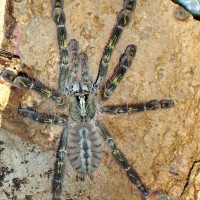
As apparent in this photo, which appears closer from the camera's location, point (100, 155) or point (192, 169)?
point (192, 169)

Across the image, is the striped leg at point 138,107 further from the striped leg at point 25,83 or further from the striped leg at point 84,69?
the striped leg at point 25,83

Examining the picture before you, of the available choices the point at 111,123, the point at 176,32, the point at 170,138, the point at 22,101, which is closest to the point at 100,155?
the point at 111,123

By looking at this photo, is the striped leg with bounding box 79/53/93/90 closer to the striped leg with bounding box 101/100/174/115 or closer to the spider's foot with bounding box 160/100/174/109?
the striped leg with bounding box 101/100/174/115

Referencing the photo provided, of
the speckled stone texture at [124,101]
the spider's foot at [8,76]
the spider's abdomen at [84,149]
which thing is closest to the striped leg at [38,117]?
the speckled stone texture at [124,101]

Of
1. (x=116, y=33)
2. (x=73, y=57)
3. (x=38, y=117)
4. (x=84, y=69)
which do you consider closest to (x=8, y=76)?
(x=38, y=117)

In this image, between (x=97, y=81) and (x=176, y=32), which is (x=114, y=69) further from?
(x=176, y=32)

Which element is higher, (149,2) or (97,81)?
(149,2)
